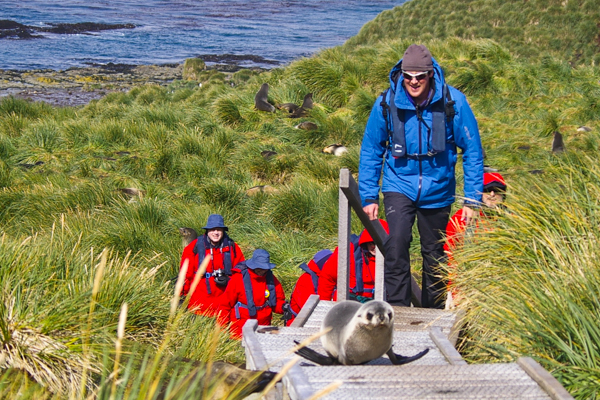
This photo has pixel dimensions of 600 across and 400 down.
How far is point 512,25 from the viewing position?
89.4 feet

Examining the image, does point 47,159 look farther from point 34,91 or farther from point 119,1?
point 119,1

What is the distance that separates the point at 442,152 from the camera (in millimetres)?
4223

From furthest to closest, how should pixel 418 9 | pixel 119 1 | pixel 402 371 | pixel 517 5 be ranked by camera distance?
pixel 119 1, pixel 418 9, pixel 517 5, pixel 402 371

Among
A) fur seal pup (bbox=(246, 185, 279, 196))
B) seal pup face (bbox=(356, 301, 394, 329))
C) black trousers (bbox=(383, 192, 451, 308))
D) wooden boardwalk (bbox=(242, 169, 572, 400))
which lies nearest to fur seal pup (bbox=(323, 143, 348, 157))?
fur seal pup (bbox=(246, 185, 279, 196))

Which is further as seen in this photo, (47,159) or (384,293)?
(47,159)

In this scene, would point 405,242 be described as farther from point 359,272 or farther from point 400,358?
point 400,358

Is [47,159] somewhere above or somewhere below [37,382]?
below

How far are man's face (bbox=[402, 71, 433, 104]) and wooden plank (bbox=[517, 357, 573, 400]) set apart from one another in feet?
6.58

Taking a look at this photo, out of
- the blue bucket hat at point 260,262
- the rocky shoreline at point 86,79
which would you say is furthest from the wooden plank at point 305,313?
the rocky shoreline at point 86,79

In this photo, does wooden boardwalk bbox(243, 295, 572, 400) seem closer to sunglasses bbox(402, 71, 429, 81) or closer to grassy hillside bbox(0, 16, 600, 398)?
grassy hillside bbox(0, 16, 600, 398)

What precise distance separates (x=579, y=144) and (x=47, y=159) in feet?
27.8

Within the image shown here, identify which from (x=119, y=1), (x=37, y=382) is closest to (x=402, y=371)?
(x=37, y=382)

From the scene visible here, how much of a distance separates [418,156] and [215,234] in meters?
2.85

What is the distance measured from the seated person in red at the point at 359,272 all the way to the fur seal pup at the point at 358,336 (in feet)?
7.33
